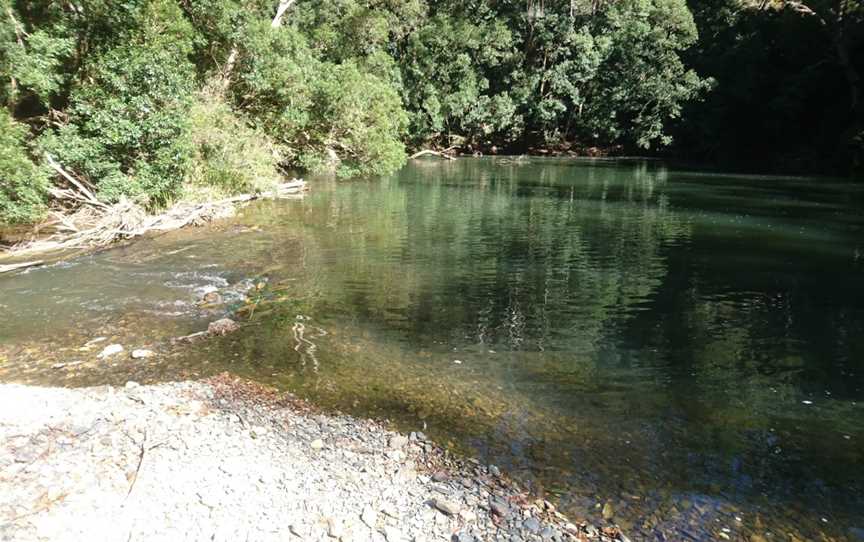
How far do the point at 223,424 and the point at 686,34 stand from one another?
2551 inches

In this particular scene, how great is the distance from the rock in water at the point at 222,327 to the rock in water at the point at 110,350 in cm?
165

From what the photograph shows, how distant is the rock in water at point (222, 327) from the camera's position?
488 inches

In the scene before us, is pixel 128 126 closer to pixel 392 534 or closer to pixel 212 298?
pixel 212 298

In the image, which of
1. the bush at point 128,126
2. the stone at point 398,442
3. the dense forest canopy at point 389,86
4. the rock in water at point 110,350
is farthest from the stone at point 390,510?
the bush at point 128,126

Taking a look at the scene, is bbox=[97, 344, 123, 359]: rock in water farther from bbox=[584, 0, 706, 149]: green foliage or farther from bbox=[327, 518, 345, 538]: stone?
bbox=[584, 0, 706, 149]: green foliage

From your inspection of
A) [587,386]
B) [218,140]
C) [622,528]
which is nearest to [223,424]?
[622,528]

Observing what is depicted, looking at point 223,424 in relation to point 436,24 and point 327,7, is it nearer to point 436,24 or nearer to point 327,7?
point 327,7

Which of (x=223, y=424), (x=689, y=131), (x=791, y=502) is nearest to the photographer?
(x=791, y=502)

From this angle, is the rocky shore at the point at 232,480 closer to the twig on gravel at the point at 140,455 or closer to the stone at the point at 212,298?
the twig on gravel at the point at 140,455

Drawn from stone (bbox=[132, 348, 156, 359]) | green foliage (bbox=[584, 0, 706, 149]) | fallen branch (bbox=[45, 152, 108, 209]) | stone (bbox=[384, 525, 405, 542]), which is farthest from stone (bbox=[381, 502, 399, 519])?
green foliage (bbox=[584, 0, 706, 149])

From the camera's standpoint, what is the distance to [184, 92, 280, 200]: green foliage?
24797 mm

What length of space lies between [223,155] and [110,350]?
16.0 metres

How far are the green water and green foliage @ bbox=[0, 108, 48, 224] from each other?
6.53 feet

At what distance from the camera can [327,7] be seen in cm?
4934
